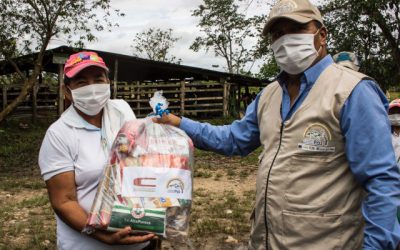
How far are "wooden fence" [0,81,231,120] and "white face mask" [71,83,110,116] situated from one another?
49.7ft

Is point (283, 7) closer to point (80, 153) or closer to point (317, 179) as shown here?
point (317, 179)

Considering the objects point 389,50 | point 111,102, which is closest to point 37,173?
point 111,102

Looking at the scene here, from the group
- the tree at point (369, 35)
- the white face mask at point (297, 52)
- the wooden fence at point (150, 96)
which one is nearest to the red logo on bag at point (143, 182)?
the white face mask at point (297, 52)

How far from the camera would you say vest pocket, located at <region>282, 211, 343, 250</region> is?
172cm

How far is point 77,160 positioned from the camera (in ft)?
6.54

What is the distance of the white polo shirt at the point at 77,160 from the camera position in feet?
6.44

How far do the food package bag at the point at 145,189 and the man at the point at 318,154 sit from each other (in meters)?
0.35

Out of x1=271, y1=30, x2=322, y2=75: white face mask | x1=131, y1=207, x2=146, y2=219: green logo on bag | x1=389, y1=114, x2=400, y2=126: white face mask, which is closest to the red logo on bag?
x1=131, y1=207, x2=146, y2=219: green logo on bag

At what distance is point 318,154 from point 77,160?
1.05 m

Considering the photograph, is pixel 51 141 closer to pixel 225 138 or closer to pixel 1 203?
pixel 225 138

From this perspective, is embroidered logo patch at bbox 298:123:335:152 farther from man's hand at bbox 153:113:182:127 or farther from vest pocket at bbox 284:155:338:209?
man's hand at bbox 153:113:182:127

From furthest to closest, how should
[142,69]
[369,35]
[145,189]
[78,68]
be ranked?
[142,69]
[369,35]
[78,68]
[145,189]

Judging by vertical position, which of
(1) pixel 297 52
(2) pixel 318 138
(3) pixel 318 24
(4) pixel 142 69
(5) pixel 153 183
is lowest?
(5) pixel 153 183

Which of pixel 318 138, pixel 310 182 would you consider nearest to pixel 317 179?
pixel 310 182
